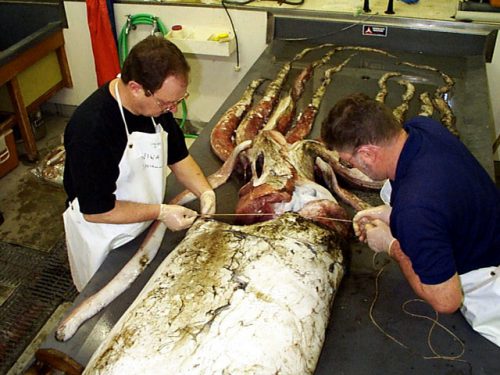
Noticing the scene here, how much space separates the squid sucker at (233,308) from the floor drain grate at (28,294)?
1715mm

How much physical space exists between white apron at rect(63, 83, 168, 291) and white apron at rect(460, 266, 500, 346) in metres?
1.47

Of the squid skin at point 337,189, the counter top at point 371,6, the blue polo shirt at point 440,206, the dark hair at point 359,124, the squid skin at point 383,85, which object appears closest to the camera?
the blue polo shirt at point 440,206

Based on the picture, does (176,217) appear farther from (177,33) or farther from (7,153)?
(7,153)

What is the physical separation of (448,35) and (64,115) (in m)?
4.13

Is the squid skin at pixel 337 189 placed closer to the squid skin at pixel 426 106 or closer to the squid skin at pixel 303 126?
the squid skin at pixel 303 126

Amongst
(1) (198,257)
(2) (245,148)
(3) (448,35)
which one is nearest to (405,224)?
(1) (198,257)

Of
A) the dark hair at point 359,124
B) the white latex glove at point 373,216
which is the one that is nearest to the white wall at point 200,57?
the white latex glove at point 373,216

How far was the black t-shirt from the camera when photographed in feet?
7.22

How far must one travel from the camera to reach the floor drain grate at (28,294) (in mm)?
3367

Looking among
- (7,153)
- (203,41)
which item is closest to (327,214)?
(203,41)

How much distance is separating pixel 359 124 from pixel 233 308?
2.64ft

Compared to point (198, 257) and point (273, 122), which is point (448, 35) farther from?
point (198, 257)

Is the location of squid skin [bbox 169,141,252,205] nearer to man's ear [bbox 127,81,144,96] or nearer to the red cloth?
man's ear [bbox 127,81,144,96]

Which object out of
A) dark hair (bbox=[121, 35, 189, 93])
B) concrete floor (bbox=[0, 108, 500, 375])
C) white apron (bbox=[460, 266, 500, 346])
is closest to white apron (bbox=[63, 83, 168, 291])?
dark hair (bbox=[121, 35, 189, 93])
